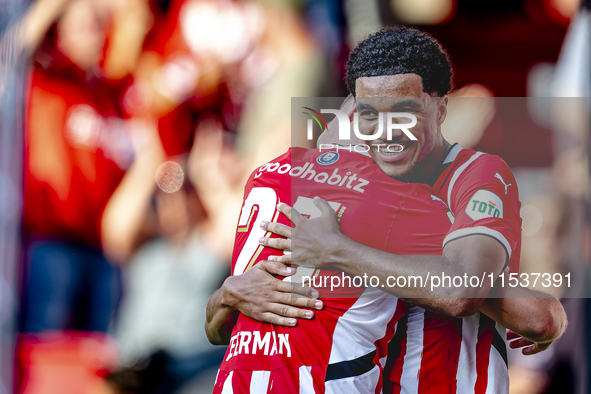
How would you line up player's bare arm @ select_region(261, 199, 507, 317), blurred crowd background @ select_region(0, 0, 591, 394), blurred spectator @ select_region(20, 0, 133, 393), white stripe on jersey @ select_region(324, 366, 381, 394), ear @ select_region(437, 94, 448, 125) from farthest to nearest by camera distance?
blurred spectator @ select_region(20, 0, 133, 393)
blurred crowd background @ select_region(0, 0, 591, 394)
ear @ select_region(437, 94, 448, 125)
white stripe on jersey @ select_region(324, 366, 381, 394)
player's bare arm @ select_region(261, 199, 507, 317)

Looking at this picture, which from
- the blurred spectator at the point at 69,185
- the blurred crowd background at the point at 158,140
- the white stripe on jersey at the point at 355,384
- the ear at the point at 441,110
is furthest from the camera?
the blurred spectator at the point at 69,185

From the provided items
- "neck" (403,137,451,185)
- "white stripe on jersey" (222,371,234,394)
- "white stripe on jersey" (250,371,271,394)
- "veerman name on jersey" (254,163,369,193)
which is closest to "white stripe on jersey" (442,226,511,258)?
"neck" (403,137,451,185)

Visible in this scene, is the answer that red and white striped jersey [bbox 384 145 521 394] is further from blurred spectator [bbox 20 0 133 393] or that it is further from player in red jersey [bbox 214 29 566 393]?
blurred spectator [bbox 20 0 133 393]

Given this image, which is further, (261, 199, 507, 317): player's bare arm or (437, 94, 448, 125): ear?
(437, 94, 448, 125): ear

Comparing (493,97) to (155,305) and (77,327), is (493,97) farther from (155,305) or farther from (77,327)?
(77,327)

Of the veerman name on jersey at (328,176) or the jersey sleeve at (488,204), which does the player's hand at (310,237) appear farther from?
the jersey sleeve at (488,204)

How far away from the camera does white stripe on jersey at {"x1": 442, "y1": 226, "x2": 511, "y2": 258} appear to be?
144cm

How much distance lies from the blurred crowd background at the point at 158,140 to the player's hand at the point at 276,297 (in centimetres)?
37

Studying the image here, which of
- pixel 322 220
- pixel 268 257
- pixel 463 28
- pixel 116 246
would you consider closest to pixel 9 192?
pixel 116 246

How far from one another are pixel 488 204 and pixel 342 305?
582 mm

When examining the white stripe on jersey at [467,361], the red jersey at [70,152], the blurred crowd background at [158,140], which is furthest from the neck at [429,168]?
the red jersey at [70,152]

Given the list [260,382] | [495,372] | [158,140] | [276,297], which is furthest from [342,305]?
[158,140]

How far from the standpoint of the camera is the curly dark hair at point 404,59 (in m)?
1.59

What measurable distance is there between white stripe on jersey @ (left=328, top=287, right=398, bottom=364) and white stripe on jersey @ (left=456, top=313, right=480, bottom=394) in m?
0.27
